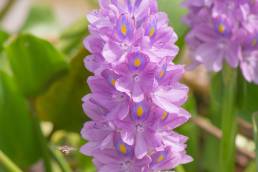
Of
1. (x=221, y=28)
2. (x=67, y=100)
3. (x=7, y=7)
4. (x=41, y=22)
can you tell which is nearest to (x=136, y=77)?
(x=221, y=28)

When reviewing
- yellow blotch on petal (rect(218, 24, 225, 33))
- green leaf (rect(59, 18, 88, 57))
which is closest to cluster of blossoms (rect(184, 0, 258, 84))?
yellow blotch on petal (rect(218, 24, 225, 33))

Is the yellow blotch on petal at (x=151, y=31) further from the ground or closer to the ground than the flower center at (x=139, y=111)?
further from the ground

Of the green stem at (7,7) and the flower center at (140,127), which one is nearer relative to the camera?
the flower center at (140,127)

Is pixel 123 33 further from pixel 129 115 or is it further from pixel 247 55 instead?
pixel 247 55

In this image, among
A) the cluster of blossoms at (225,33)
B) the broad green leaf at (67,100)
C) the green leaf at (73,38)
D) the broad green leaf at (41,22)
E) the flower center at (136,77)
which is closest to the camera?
the flower center at (136,77)

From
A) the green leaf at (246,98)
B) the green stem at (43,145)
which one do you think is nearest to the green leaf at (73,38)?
the green stem at (43,145)

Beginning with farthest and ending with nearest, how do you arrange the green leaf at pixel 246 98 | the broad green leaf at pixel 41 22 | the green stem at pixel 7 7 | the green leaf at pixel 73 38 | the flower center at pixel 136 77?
the broad green leaf at pixel 41 22, the green stem at pixel 7 7, the green leaf at pixel 73 38, the green leaf at pixel 246 98, the flower center at pixel 136 77

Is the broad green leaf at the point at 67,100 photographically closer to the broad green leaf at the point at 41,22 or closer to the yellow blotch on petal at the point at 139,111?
the yellow blotch on petal at the point at 139,111

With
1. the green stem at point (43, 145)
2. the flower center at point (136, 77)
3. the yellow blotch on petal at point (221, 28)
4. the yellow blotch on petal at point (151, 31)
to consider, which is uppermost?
the yellow blotch on petal at point (151, 31)
